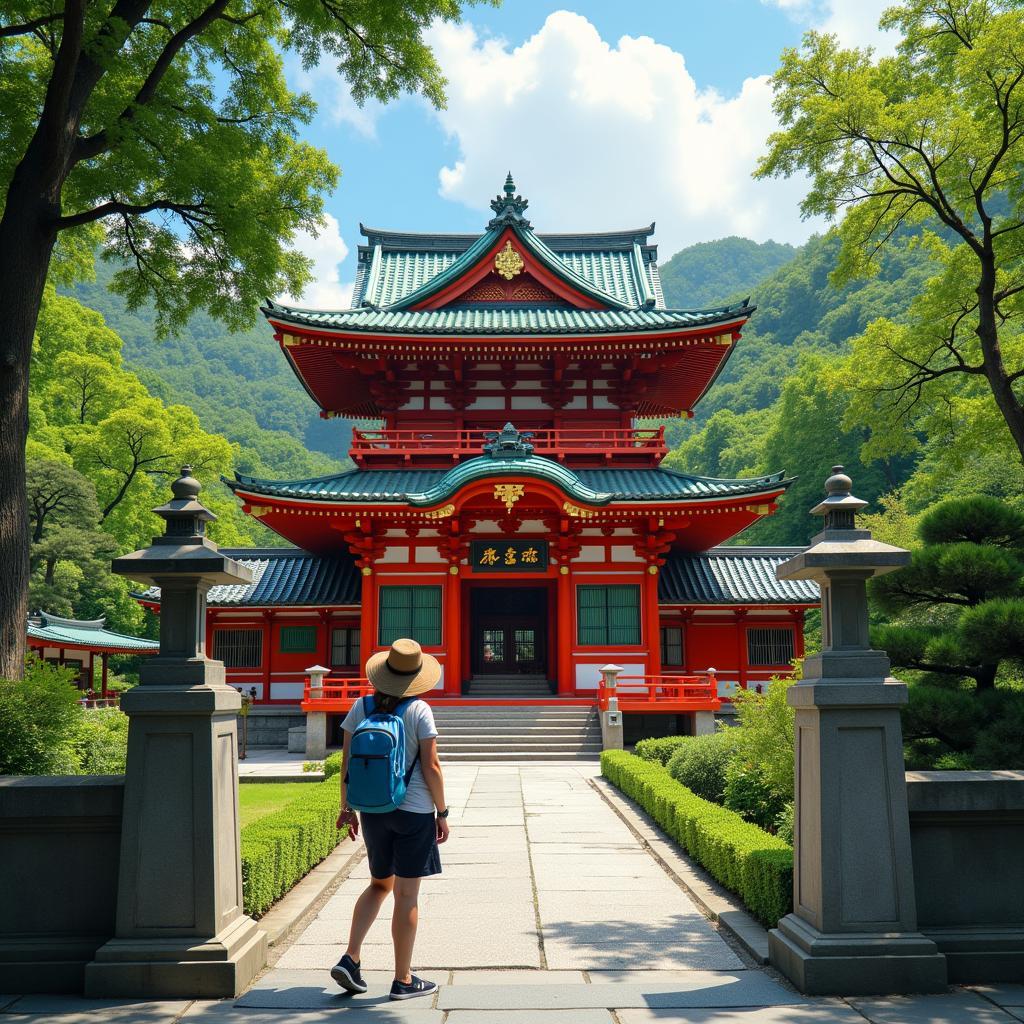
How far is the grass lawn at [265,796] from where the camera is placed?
1116cm

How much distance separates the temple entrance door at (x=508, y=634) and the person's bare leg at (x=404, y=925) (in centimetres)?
2008

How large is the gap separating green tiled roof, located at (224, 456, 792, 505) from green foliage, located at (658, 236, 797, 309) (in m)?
106

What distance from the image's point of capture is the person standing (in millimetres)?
5008

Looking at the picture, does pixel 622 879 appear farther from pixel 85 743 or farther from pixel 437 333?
pixel 437 333

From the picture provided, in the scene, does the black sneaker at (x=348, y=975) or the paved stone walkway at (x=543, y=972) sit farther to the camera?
the black sneaker at (x=348, y=975)

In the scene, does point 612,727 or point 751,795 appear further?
point 612,727

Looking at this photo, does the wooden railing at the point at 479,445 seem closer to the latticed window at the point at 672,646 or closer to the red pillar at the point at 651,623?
the red pillar at the point at 651,623

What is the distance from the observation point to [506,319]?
23.5 metres

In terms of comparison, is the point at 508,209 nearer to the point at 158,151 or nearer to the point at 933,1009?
the point at 158,151

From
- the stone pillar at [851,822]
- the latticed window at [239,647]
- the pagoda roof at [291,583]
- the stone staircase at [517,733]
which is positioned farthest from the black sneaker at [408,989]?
the latticed window at [239,647]

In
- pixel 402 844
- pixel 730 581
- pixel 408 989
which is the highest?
pixel 730 581

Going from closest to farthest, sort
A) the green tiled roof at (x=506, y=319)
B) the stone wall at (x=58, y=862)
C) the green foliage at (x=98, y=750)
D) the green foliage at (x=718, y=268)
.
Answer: the stone wall at (x=58, y=862)
the green foliage at (x=98, y=750)
the green tiled roof at (x=506, y=319)
the green foliage at (x=718, y=268)

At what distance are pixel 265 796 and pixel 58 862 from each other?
312 inches

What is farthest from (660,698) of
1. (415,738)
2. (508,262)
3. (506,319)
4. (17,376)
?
(415,738)
